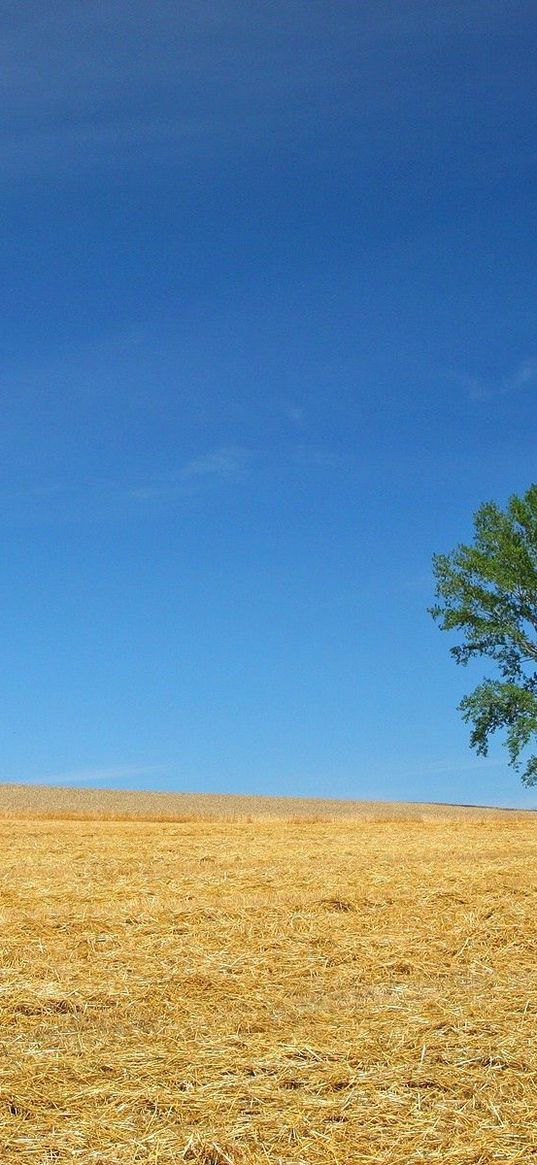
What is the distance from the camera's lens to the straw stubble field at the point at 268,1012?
413 centimetres

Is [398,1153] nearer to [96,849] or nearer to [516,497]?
[96,849]

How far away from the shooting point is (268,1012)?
235 inches

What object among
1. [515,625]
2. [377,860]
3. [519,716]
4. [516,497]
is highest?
[516,497]

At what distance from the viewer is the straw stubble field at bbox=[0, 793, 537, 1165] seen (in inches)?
163

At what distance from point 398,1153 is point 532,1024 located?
7.06ft

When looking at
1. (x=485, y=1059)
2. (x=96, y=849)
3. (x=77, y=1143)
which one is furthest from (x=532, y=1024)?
(x=96, y=849)

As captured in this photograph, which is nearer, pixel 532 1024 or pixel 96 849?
pixel 532 1024

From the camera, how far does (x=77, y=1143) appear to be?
13.3 ft

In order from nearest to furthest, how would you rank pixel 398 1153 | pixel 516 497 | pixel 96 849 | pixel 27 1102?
pixel 398 1153, pixel 27 1102, pixel 96 849, pixel 516 497

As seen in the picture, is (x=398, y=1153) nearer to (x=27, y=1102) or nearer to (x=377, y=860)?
(x=27, y=1102)

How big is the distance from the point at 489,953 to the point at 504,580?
27587 mm

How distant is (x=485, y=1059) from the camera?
16.7 ft

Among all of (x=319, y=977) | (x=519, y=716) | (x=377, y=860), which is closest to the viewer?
(x=319, y=977)

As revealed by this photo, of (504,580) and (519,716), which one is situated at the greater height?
(504,580)
